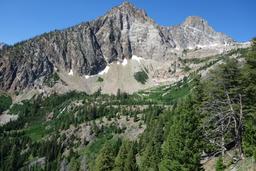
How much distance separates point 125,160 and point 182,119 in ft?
112

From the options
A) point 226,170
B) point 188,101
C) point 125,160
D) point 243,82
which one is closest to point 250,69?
point 243,82

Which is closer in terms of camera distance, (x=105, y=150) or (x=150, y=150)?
(x=105, y=150)

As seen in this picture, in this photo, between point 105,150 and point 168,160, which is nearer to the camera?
point 168,160

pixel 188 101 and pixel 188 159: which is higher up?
pixel 188 101

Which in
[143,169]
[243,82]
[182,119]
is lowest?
[143,169]

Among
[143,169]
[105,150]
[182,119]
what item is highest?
[182,119]

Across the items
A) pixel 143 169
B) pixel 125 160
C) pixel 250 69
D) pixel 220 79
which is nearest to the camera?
pixel 250 69

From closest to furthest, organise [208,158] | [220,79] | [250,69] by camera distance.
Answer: [250,69], [220,79], [208,158]

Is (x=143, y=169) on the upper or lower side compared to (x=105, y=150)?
lower

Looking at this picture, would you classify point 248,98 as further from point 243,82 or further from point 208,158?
point 208,158

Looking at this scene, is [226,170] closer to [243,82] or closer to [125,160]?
[243,82]

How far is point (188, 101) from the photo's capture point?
2008 inches

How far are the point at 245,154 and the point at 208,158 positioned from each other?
15202 millimetres

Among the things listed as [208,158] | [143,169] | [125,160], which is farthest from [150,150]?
[208,158]
